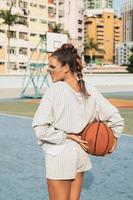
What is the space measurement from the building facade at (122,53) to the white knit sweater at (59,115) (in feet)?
530

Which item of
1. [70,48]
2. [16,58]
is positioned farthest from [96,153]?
[16,58]

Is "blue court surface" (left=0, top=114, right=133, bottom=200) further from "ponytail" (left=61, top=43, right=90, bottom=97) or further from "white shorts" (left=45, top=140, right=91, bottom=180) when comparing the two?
"ponytail" (left=61, top=43, right=90, bottom=97)

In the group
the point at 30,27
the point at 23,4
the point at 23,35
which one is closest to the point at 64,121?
the point at 23,35

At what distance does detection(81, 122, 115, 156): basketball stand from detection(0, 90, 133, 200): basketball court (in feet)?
7.36

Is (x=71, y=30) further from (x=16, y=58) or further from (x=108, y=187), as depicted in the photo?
(x=108, y=187)

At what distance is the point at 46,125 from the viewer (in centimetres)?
308

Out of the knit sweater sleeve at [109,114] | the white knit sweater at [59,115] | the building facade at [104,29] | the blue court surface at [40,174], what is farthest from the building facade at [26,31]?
the white knit sweater at [59,115]

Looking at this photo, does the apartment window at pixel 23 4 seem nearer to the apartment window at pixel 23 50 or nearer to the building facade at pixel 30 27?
the building facade at pixel 30 27

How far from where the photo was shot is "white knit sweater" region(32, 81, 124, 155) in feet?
10.1

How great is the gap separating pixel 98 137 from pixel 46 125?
14.3 inches

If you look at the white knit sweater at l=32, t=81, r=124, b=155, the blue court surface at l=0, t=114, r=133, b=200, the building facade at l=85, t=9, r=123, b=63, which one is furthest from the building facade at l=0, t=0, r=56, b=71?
the white knit sweater at l=32, t=81, r=124, b=155

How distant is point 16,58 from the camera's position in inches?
3282

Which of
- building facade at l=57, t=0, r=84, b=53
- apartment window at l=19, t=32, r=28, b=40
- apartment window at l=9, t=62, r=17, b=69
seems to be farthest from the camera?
building facade at l=57, t=0, r=84, b=53

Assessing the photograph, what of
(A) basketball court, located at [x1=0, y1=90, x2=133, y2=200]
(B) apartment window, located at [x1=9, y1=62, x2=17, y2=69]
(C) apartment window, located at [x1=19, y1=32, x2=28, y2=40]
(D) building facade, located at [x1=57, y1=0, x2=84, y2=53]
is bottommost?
(B) apartment window, located at [x1=9, y1=62, x2=17, y2=69]
